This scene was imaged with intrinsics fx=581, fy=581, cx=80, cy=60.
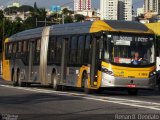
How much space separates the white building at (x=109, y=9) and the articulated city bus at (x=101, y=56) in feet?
190

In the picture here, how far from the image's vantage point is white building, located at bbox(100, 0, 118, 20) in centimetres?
8781

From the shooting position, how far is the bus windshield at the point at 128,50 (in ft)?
78.4

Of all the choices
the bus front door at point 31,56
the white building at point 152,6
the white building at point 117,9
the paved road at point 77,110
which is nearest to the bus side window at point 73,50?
the bus front door at point 31,56

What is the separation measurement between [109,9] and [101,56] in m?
63.8

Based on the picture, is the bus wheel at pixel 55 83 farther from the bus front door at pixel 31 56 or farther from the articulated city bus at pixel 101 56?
the bus front door at pixel 31 56

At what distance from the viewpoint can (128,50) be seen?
2405cm

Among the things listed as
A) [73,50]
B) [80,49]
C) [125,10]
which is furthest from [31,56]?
[125,10]

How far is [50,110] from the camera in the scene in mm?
16953

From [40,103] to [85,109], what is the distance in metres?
2.81

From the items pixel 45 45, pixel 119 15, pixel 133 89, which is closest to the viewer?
pixel 133 89

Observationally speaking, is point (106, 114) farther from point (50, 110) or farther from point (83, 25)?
point (83, 25)

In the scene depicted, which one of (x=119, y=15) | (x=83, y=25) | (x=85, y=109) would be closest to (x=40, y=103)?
(x=85, y=109)

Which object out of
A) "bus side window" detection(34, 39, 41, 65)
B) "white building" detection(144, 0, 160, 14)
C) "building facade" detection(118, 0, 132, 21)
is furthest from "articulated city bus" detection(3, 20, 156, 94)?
"white building" detection(144, 0, 160, 14)

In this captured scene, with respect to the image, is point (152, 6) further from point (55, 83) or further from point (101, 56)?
point (101, 56)
